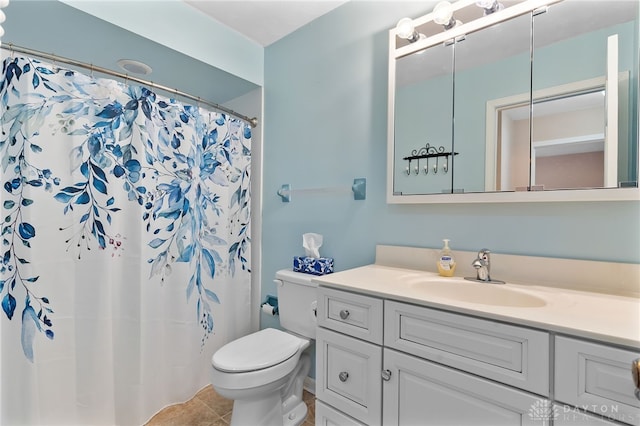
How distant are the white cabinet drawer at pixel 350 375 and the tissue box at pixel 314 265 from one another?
21.0 inches

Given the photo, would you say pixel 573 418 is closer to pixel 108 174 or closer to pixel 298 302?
pixel 298 302

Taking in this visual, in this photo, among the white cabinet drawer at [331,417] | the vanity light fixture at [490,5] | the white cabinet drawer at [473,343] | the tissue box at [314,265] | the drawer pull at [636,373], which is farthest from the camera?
the tissue box at [314,265]

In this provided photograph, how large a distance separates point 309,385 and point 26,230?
167 centimetres

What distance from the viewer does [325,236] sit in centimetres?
184

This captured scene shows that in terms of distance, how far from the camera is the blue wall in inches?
43.8

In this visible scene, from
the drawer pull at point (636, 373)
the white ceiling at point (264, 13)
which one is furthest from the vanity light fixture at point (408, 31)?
the drawer pull at point (636, 373)

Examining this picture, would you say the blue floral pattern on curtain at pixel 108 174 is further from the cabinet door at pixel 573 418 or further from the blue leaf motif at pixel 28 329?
the cabinet door at pixel 573 418

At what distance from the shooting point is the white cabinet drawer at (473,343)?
0.76m

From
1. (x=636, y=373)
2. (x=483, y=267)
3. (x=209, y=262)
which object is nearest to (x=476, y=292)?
(x=483, y=267)

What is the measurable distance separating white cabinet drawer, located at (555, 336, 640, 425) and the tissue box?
1129 millimetres

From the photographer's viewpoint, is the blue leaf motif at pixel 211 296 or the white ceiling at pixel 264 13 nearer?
the white ceiling at pixel 264 13

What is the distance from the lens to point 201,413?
171 centimetres

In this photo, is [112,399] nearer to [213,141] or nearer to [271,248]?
[271,248]

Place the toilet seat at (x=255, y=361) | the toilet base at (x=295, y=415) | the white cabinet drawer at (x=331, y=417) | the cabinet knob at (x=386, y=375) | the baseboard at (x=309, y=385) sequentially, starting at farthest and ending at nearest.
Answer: the baseboard at (x=309, y=385) < the toilet base at (x=295, y=415) < the toilet seat at (x=255, y=361) < the white cabinet drawer at (x=331, y=417) < the cabinet knob at (x=386, y=375)
